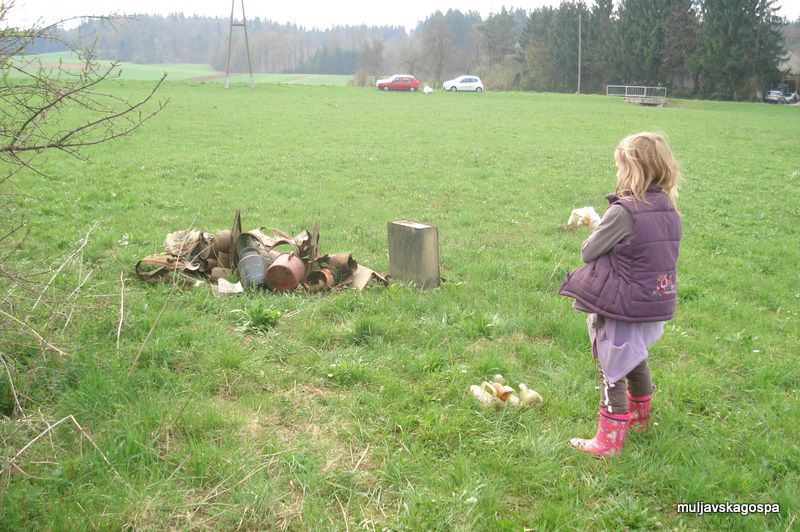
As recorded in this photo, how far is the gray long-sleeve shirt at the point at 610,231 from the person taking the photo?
3.30 metres

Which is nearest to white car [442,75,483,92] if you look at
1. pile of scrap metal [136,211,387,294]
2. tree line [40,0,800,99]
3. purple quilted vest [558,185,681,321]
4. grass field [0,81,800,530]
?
tree line [40,0,800,99]

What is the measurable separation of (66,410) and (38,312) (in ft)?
4.38

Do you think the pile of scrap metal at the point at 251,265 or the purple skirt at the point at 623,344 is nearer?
the purple skirt at the point at 623,344

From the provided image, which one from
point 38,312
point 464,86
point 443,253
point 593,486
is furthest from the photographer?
point 464,86

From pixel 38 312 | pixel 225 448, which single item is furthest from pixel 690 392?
pixel 38 312

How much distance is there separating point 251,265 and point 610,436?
3513 millimetres

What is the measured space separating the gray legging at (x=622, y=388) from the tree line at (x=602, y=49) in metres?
36.3

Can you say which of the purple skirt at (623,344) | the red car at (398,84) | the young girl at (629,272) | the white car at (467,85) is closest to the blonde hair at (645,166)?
the young girl at (629,272)

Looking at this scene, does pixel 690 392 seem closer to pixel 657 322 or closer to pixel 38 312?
pixel 657 322

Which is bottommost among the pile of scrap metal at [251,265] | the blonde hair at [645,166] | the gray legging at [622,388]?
the gray legging at [622,388]

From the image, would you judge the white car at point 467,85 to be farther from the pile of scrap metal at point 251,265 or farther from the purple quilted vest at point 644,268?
the purple quilted vest at point 644,268

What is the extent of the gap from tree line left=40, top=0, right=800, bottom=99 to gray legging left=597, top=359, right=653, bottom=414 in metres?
36.3

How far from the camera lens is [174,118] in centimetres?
2219

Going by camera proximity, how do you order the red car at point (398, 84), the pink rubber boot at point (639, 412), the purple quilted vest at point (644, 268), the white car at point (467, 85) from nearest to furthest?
the purple quilted vest at point (644, 268), the pink rubber boot at point (639, 412), the red car at point (398, 84), the white car at point (467, 85)
